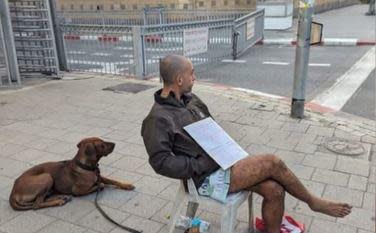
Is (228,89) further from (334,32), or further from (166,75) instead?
(334,32)

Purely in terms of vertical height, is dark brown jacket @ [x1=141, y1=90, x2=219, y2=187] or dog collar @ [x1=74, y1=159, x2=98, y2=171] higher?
dark brown jacket @ [x1=141, y1=90, x2=219, y2=187]

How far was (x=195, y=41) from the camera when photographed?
30.1 feet

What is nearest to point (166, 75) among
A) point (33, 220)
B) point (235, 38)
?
point (33, 220)

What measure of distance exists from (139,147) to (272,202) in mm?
2512

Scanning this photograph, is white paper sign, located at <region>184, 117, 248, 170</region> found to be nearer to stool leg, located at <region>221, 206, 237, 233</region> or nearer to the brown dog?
stool leg, located at <region>221, 206, 237, 233</region>

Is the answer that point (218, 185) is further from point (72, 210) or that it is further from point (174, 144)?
point (72, 210)

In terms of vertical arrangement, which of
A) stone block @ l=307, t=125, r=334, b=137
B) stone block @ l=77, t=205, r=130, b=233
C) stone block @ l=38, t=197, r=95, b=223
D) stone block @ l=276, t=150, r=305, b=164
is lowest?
stone block @ l=307, t=125, r=334, b=137

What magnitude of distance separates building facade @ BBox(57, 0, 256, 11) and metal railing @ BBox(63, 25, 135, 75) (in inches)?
305

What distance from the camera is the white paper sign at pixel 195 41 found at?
8.90 m

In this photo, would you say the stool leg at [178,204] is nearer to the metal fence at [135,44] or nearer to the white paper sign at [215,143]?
the white paper sign at [215,143]

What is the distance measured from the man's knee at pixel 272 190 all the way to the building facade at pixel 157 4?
14.1 m

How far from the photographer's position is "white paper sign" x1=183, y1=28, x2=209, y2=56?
29.2 ft

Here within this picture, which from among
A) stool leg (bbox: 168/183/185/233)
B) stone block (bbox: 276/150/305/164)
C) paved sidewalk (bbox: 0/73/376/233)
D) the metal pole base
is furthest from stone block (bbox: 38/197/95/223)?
the metal pole base

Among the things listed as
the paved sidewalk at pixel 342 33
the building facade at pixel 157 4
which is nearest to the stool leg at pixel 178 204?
the paved sidewalk at pixel 342 33
